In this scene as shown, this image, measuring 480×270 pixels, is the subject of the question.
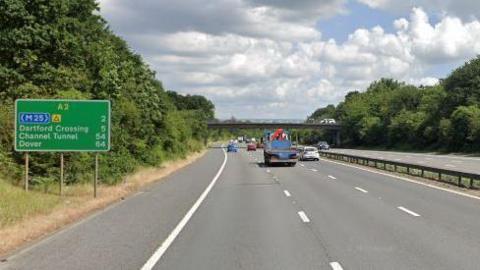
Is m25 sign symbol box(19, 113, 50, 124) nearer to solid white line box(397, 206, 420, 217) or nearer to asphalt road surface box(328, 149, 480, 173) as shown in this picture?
solid white line box(397, 206, 420, 217)

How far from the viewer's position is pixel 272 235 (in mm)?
13141

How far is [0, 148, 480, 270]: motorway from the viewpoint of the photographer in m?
10.1

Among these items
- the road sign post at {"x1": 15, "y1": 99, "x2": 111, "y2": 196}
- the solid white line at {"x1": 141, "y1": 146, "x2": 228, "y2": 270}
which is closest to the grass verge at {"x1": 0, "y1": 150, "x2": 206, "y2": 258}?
the road sign post at {"x1": 15, "y1": 99, "x2": 111, "y2": 196}

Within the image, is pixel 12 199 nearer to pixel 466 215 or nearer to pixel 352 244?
pixel 352 244

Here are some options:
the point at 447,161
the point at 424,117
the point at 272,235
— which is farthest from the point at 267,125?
the point at 272,235

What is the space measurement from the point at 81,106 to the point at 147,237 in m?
10.6

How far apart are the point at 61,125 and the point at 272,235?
11.6 metres

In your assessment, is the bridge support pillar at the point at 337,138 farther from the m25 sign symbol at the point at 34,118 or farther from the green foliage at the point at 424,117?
the m25 sign symbol at the point at 34,118

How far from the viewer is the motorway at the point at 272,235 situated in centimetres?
1012

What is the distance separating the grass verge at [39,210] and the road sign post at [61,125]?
1.63 m

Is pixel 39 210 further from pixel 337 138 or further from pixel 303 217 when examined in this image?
pixel 337 138

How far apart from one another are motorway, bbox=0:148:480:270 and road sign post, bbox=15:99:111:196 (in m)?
2.75

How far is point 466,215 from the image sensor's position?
54.2 feet

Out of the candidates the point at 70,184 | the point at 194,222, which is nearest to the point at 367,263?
the point at 194,222
